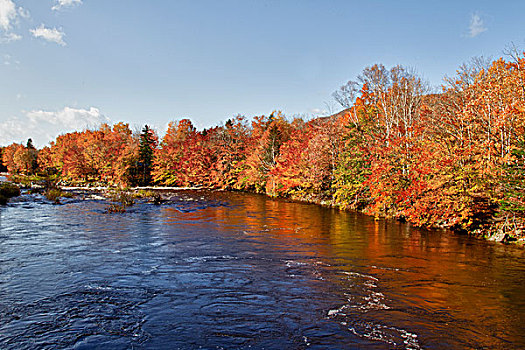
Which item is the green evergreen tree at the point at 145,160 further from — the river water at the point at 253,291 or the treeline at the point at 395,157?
the river water at the point at 253,291

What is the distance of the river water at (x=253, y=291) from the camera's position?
18.6 ft

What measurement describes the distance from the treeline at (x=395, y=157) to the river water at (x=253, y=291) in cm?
259

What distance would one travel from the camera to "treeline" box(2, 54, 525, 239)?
13938mm

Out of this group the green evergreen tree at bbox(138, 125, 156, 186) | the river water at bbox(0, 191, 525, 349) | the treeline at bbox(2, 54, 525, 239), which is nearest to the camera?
the river water at bbox(0, 191, 525, 349)

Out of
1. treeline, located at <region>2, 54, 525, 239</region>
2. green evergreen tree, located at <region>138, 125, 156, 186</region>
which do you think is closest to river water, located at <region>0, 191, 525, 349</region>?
treeline, located at <region>2, 54, 525, 239</region>

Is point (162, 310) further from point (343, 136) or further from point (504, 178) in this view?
point (343, 136)

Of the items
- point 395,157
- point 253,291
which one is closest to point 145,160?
point 395,157

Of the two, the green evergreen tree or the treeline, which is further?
the green evergreen tree

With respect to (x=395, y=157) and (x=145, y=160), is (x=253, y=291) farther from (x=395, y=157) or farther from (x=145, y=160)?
(x=145, y=160)

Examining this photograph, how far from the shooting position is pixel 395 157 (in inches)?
805

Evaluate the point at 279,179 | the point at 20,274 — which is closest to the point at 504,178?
the point at 20,274

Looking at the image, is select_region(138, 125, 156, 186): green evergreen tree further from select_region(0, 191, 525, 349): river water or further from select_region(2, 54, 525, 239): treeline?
select_region(0, 191, 525, 349): river water

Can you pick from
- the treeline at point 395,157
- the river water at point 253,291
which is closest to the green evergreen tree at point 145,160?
the treeline at point 395,157

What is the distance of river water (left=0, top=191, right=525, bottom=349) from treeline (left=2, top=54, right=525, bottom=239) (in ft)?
8.49
